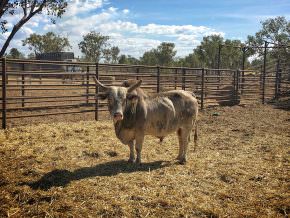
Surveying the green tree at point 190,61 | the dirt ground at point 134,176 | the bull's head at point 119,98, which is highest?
the green tree at point 190,61

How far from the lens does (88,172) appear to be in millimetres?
6027

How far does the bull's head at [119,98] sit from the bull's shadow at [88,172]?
0.91 m

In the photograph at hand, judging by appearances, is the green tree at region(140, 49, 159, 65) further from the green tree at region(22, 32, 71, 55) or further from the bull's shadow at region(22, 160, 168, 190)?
the bull's shadow at region(22, 160, 168, 190)

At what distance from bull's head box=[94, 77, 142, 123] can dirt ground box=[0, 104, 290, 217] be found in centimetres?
104

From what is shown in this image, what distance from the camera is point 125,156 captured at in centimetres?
728

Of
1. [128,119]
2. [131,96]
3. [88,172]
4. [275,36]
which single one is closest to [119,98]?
[131,96]

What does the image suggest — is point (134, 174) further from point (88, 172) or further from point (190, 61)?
point (190, 61)

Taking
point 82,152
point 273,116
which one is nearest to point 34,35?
point 273,116

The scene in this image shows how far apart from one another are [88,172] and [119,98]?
1378 millimetres

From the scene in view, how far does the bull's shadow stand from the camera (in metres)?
5.29

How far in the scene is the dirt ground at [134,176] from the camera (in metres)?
4.62

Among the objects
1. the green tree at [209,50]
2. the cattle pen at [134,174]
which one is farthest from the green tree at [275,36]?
the cattle pen at [134,174]

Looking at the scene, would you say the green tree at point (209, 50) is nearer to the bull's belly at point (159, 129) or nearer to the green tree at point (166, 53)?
the green tree at point (166, 53)

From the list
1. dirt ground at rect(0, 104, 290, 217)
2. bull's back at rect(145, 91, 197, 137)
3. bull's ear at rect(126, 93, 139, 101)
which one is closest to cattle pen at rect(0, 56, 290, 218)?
dirt ground at rect(0, 104, 290, 217)
